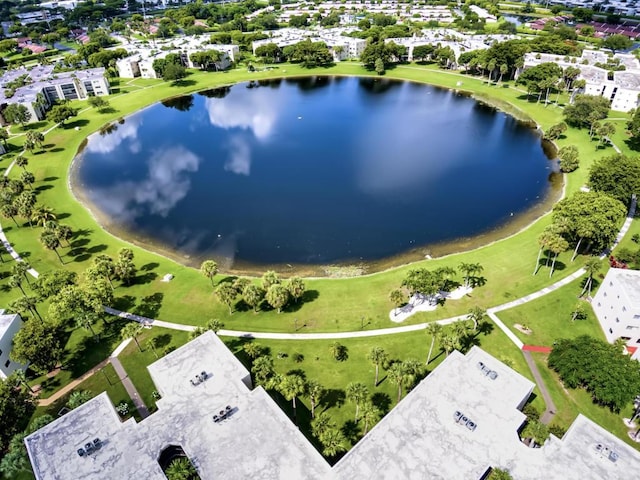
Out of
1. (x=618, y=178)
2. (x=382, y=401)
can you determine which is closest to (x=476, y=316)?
(x=382, y=401)

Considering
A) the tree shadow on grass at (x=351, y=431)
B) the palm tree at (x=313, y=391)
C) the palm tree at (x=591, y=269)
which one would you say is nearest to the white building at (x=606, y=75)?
the palm tree at (x=591, y=269)

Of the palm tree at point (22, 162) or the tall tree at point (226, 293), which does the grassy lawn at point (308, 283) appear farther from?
the palm tree at point (22, 162)

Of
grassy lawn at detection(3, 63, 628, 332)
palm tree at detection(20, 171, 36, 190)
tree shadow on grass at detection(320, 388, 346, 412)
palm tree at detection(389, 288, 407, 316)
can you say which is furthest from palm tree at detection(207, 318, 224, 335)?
palm tree at detection(20, 171, 36, 190)

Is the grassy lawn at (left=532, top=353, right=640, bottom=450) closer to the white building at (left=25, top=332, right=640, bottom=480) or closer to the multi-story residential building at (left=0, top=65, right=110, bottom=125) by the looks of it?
the white building at (left=25, top=332, right=640, bottom=480)

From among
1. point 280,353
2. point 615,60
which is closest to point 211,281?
point 280,353

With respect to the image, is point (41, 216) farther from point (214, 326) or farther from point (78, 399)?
point (214, 326)

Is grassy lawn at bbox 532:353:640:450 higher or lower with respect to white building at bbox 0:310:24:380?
lower
